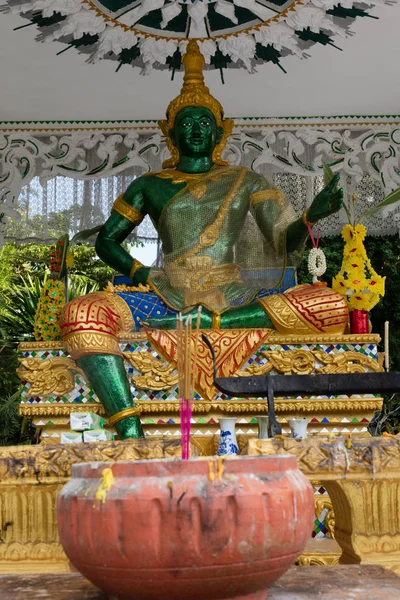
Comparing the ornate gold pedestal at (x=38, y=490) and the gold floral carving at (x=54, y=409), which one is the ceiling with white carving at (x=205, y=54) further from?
the ornate gold pedestal at (x=38, y=490)

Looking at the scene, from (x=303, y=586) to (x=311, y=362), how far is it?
3227mm

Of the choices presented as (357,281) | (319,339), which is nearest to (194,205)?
(357,281)

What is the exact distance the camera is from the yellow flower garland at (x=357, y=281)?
16.3 feet

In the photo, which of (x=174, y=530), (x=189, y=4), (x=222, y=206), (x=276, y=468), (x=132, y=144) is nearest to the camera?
(x=174, y=530)

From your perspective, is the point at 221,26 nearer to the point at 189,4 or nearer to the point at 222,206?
the point at 189,4

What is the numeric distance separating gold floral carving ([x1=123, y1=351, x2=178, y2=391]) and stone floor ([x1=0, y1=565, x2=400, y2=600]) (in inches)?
117

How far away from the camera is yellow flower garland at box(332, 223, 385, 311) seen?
496 cm

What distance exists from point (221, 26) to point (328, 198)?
1.48 metres

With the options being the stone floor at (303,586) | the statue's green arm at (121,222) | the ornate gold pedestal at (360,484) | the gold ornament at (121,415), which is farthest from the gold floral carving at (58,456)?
the statue's green arm at (121,222)

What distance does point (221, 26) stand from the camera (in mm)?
5438

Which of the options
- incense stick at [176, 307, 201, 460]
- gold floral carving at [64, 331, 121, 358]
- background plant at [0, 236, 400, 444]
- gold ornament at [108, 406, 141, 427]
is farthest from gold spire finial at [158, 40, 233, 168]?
incense stick at [176, 307, 201, 460]

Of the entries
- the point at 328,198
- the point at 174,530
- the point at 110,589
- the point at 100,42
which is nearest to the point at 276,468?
the point at 174,530

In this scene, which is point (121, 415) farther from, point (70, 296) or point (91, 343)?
point (70, 296)

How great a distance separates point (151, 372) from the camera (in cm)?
469
